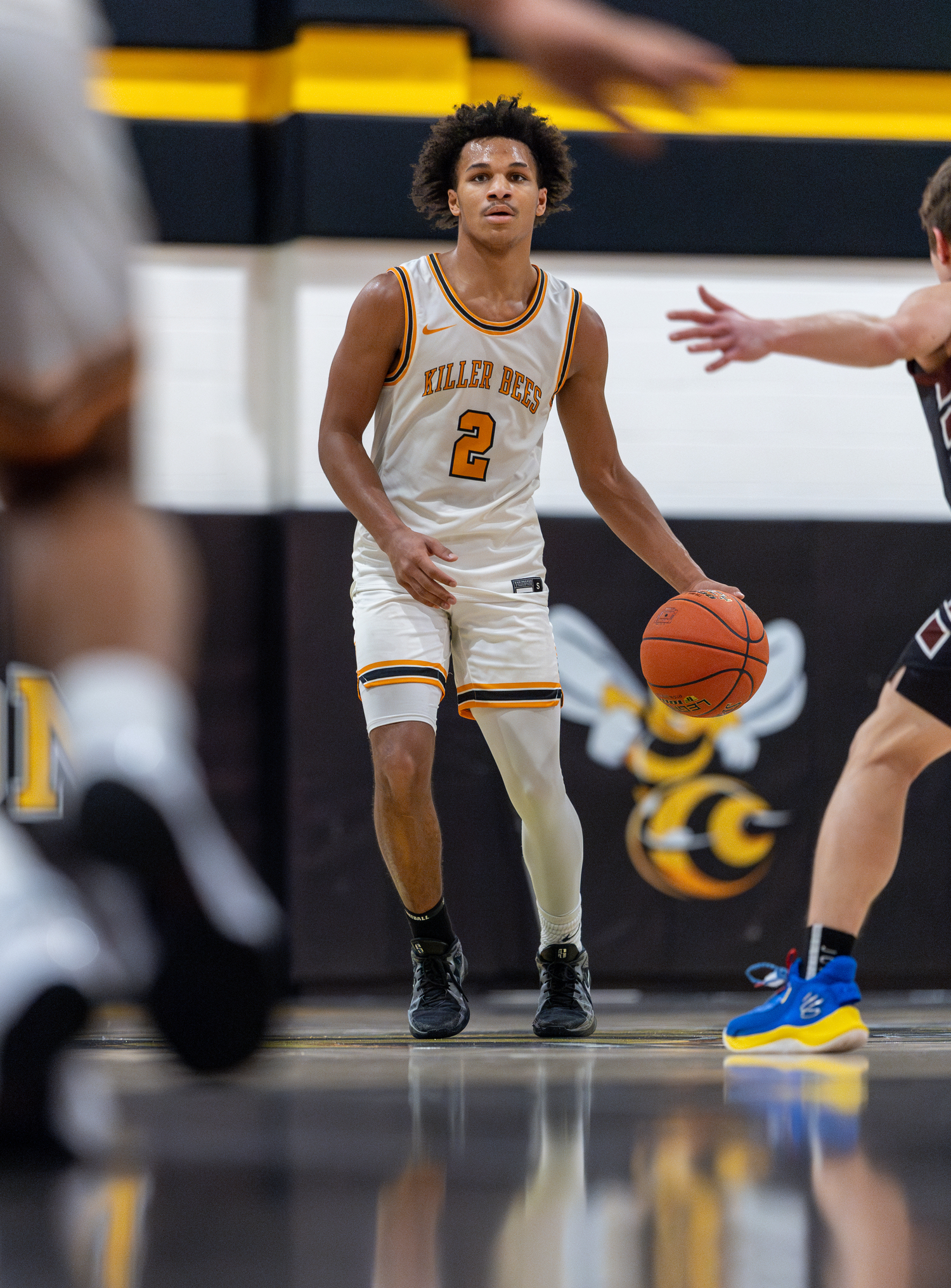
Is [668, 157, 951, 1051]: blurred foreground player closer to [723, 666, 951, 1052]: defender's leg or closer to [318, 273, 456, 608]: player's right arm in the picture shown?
[723, 666, 951, 1052]: defender's leg

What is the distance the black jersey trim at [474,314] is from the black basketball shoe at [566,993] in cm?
158

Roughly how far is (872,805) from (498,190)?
5.85 feet

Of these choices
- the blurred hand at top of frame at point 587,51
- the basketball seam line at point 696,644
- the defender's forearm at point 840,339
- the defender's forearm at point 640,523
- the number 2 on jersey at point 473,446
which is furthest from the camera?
the defender's forearm at point 640,523

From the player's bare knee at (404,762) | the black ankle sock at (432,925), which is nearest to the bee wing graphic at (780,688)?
the black ankle sock at (432,925)

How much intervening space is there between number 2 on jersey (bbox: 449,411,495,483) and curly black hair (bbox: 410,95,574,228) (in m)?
0.65

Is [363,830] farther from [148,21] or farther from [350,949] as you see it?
[148,21]

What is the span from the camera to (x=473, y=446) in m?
3.73

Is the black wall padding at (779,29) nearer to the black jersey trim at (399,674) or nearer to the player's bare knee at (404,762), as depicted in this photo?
the black jersey trim at (399,674)

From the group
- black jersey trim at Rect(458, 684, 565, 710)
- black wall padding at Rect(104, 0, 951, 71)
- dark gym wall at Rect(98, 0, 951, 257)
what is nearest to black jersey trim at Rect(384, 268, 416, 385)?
black jersey trim at Rect(458, 684, 565, 710)

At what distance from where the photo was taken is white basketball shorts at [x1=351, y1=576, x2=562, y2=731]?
352cm

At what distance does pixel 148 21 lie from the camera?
17.4 feet

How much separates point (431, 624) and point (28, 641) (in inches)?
84.7

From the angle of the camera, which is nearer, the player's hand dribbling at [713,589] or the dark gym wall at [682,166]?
the player's hand dribbling at [713,589]

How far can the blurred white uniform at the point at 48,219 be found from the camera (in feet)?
4.44
